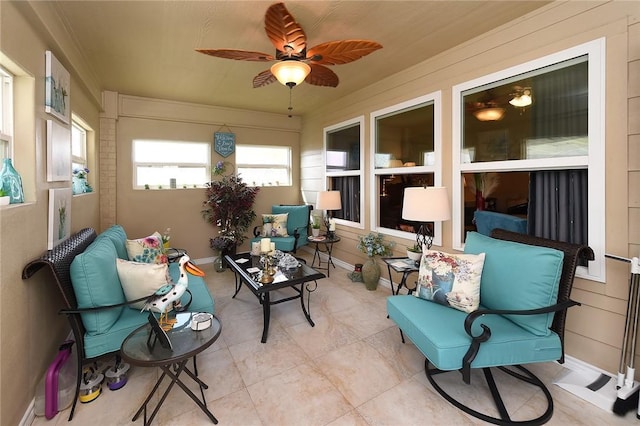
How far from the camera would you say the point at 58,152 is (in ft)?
7.29

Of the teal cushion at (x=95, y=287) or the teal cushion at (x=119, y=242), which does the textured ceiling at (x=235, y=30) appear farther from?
the teal cushion at (x=95, y=287)

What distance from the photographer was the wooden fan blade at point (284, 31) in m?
→ 1.82

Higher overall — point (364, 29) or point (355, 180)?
point (364, 29)

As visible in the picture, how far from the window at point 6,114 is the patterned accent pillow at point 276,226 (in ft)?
10.4

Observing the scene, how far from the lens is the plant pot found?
11.9ft

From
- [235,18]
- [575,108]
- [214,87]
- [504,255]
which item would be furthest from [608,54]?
[214,87]

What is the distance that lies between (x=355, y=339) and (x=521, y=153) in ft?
7.29

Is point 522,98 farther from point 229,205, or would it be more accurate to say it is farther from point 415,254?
point 229,205

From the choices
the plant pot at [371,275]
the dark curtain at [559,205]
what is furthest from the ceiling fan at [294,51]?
the plant pot at [371,275]

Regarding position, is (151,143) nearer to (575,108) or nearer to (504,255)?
(504,255)

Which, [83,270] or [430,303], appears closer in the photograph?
[83,270]

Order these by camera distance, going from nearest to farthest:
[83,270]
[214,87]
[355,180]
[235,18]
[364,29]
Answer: [83,270]
[235,18]
[364,29]
[214,87]
[355,180]

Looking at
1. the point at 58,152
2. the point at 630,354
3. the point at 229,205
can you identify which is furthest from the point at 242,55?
the point at 630,354

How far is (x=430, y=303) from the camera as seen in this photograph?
7.07 feet
